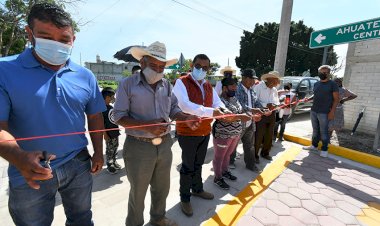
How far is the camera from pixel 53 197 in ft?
5.53

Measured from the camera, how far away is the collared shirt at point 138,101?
211 centimetres

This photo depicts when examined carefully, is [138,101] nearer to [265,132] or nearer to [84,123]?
[84,123]

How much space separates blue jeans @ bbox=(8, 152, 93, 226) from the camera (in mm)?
1521

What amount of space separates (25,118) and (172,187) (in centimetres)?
245

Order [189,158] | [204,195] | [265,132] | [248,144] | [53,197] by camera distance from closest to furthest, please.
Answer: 1. [53,197]
2. [189,158]
3. [204,195]
4. [248,144]
5. [265,132]

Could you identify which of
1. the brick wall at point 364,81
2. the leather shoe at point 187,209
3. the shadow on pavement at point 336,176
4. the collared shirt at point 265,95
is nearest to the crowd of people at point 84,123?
the leather shoe at point 187,209

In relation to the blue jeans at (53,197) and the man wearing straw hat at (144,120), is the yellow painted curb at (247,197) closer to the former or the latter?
the man wearing straw hat at (144,120)

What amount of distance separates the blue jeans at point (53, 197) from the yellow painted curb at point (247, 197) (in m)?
1.45

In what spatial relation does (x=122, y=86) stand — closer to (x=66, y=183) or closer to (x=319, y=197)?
(x=66, y=183)

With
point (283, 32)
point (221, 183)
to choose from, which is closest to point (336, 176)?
point (221, 183)

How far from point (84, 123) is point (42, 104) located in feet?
1.34

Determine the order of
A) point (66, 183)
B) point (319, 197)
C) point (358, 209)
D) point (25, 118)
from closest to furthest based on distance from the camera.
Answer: point (25, 118) < point (66, 183) < point (358, 209) < point (319, 197)

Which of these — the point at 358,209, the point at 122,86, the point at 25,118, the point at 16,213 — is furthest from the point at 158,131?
the point at 358,209

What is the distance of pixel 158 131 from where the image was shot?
2064 millimetres
